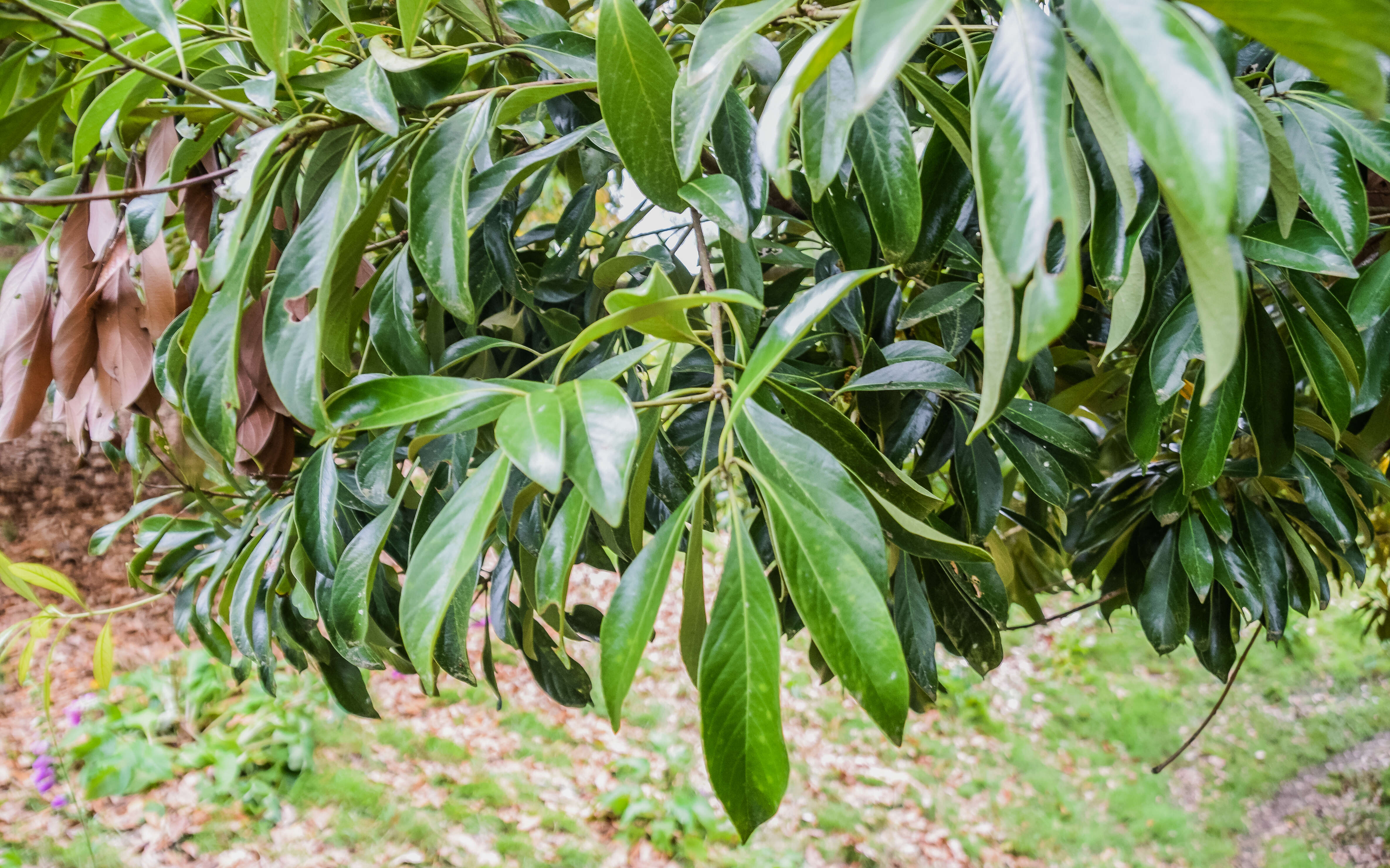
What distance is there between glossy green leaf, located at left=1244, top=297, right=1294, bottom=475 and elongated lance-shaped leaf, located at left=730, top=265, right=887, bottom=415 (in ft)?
0.87

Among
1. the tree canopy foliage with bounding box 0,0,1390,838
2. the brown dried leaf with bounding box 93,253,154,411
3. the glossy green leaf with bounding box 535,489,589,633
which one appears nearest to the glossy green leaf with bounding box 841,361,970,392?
the tree canopy foliage with bounding box 0,0,1390,838

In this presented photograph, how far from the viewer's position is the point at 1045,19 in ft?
0.75

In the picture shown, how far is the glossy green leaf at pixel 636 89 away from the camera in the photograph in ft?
1.26

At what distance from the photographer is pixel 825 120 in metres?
0.36

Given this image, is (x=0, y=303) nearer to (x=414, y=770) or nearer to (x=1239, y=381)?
(x=1239, y=381)

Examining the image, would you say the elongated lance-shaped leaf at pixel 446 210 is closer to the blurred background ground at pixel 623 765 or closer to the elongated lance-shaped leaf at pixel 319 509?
the elongated lance-shaped leaf at pixel 319 509

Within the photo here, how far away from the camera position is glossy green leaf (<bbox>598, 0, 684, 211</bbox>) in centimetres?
38

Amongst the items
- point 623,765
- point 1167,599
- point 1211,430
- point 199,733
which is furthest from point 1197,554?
point 199,733

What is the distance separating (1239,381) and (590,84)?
40 cm

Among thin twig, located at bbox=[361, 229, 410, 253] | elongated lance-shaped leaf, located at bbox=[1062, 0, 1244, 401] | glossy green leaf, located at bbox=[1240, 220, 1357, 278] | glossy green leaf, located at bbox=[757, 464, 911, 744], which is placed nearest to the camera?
elongated lance-shaped leaf, located at bbox=[1062, 0, 1244, 401]

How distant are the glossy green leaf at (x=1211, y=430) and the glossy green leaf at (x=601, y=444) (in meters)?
0.34

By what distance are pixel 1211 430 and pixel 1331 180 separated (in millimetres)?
144

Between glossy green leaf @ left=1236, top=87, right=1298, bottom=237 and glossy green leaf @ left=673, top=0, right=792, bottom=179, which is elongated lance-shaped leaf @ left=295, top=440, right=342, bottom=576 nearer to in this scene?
glossy green leaf @ left=673, top=0, right=792, bottom=179

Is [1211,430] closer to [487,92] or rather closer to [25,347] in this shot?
[487,92]
